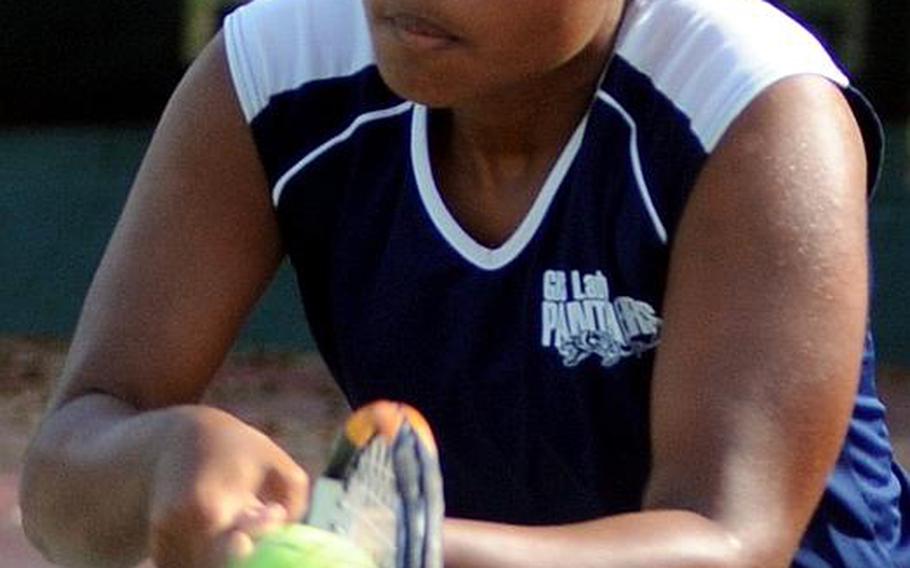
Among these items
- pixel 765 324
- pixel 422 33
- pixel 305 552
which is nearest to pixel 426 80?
pixel 422 33

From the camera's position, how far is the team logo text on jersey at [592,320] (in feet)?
7.80

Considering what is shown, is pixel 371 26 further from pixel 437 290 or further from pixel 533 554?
pixel 533 554

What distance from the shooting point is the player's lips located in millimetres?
2234

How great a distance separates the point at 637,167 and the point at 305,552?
732 mm

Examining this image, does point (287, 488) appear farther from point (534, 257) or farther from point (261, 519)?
point (534, 257)

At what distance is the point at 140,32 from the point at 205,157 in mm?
5809

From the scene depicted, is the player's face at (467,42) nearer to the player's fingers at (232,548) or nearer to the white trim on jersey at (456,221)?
the white trim on jersey at (456,221)

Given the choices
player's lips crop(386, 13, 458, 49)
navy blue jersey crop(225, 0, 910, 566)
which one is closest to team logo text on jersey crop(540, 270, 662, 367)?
navy blue jersey crop(225, 0, 910, 566)

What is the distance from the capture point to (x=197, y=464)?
2059 millimetres

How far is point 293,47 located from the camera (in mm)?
2631

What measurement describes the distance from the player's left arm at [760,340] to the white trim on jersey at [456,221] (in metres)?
0.19

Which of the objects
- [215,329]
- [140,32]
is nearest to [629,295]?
[215,329]

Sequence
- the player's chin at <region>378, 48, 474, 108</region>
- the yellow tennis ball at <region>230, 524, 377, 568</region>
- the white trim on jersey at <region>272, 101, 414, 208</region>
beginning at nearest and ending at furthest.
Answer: the yellow tennis ball at <region>230, 524, 377, 568</region> < the player's chin at <region>378, 48, 474, 108</region> < the white trim on jersey at <region>272, 101, 414, 208</region>

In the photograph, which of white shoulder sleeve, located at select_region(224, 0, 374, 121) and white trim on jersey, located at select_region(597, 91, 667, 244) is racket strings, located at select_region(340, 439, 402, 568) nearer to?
white trim on jersey, located at select_region(597, 91, 667, 244)
